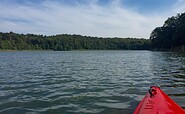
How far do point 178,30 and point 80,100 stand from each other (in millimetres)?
109844

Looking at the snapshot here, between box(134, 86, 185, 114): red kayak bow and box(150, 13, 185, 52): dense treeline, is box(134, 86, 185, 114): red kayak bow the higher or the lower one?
the lower one

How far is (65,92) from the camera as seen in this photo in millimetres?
13602

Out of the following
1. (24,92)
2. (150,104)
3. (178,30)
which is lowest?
(24,92)

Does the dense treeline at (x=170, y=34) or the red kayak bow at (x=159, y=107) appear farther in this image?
the dense treeline at (x=170, y=34)

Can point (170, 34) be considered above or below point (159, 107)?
above

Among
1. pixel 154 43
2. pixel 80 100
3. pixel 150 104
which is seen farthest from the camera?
pixel 154 43

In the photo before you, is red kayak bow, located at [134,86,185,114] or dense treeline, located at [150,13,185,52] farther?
dense treeline, located at [150,13,185,52]

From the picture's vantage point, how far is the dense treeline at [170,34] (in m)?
109

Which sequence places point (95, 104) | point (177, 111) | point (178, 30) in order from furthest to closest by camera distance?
point (178, 30) < point (95, 104) < point (177, 111)

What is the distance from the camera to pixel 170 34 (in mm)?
131375

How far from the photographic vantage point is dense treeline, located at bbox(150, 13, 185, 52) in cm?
10899

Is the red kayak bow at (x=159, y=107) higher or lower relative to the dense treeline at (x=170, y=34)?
lower

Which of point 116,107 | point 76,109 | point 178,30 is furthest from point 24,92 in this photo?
point 178,30

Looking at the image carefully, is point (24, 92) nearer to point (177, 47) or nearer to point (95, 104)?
point (95, 104)
